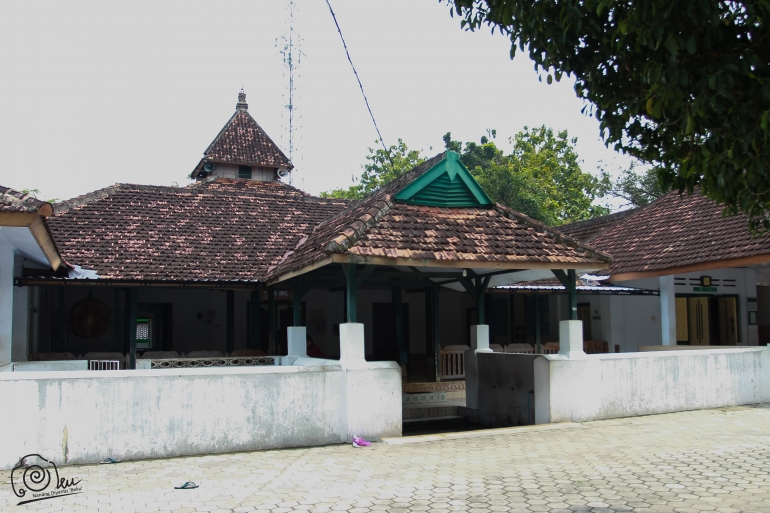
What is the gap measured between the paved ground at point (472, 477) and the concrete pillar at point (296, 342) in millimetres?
3317

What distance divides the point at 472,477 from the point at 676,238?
1129cm

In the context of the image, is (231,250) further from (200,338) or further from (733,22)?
(733,22)

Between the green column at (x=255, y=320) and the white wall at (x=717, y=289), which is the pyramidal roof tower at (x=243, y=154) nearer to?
the green column at (x=255, y=320)

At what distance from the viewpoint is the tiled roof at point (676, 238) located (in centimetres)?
1459

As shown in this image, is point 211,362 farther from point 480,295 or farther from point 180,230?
point 480,295

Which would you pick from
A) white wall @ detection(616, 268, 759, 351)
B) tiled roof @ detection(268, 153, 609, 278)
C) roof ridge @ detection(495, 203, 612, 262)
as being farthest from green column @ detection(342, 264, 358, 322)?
white wall @ detection(616, 268, 759, 351)

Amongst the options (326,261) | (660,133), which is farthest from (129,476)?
(660,133)

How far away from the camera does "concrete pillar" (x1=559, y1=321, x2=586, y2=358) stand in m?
11.2

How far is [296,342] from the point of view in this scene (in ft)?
40.8

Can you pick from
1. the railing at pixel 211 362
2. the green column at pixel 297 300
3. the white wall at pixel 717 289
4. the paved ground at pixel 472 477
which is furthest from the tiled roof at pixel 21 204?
the white wall at pixel 717 289

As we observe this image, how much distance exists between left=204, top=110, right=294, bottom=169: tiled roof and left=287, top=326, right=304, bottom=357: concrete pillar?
18460mm

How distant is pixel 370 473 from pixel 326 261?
294 centimetres

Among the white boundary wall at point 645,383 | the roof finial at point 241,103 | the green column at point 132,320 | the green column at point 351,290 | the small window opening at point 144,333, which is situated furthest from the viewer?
the roof finial at point 241,103

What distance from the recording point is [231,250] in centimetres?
1498
